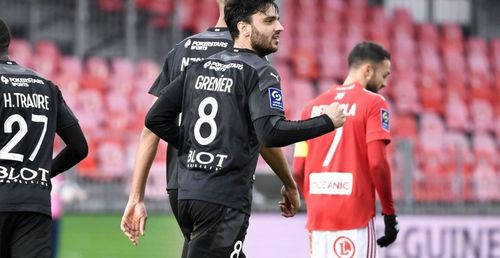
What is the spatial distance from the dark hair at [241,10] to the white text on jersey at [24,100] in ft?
3.41

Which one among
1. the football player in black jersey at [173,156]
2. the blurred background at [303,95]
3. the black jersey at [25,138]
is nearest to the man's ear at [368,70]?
the football player in black jersey at [173,156]

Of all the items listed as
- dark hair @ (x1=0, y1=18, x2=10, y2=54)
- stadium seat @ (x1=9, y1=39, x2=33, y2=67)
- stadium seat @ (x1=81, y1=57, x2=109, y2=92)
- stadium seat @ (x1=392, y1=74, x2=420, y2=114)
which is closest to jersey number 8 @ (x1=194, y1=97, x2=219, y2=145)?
dark hair @ (x1=0, y1=18, x2=10, y2=54)

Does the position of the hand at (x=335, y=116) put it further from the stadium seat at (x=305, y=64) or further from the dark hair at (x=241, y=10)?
the stadium seat at (x=305, y=64)

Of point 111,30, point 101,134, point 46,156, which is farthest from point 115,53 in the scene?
point 46,156

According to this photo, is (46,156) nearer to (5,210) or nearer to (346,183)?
(5,210)

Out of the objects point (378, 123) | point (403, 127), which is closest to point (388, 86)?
point (403, 127)

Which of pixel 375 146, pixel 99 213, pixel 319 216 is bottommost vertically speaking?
pixel 99 213

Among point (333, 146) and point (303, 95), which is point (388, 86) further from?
point (333, 146)

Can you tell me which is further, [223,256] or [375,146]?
[375,146]

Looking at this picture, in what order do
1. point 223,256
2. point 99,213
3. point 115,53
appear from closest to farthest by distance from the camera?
point 223,256 < point 99,213 < point 115,53

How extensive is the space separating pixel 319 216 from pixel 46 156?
189cm

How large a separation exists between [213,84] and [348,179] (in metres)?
1.97

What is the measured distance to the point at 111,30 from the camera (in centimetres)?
1725

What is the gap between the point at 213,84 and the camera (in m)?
4.86
